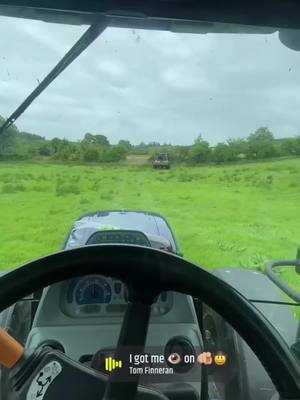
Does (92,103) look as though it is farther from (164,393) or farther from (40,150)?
(164,393)

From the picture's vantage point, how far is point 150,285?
97 cm

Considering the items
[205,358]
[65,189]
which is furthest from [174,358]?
[65,189]

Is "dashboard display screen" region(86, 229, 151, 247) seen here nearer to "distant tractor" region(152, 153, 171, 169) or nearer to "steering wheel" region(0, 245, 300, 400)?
"distant tractor" region(152, 153, 171, 169)

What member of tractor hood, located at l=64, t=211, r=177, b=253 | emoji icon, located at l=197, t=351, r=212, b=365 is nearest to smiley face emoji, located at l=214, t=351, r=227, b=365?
emoji icon, located at l=197, t=351, r=212, b=365

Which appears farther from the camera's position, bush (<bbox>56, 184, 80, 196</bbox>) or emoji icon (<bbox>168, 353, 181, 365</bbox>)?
bush (<bbox>56, 184, 80, 196</bbox>)

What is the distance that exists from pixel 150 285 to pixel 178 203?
0.50 metres

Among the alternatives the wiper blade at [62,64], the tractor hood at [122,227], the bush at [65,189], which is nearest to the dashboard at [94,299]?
the tractor hood at [122,227]

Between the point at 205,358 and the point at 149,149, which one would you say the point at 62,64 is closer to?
the point at 149,149

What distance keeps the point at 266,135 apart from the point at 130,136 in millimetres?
306

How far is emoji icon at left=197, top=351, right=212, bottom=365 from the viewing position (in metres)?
1.32

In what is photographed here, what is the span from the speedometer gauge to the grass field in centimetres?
11

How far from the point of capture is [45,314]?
1419mm

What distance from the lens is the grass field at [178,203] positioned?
1408 mm

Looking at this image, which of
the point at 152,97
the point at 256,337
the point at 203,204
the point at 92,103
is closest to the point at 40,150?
the point at 92,103
